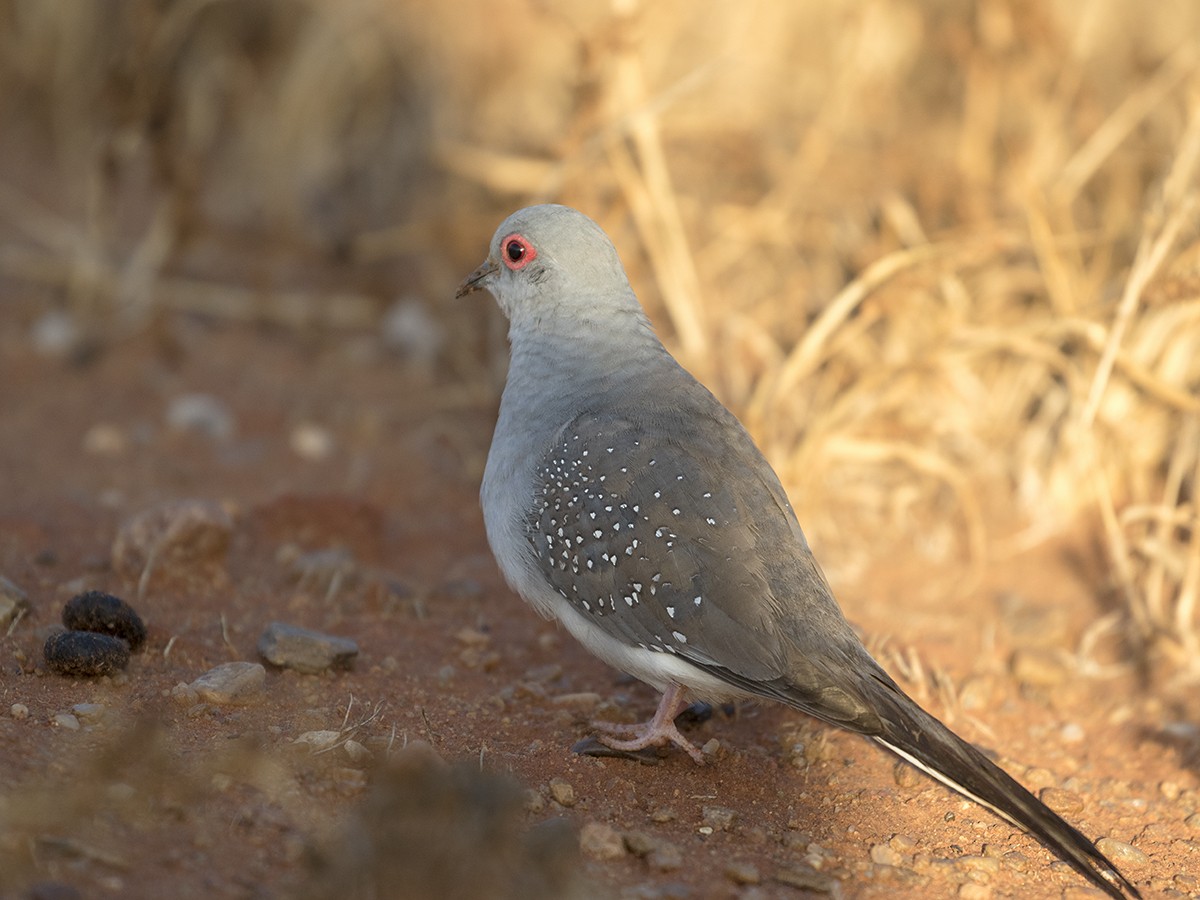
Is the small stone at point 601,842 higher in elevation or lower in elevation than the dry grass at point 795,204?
lower

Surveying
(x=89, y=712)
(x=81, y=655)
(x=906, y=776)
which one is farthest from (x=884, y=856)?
(x=81, y=655)

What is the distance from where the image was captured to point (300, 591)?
476 cm

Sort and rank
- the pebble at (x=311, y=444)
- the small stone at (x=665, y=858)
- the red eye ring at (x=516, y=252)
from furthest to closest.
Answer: the pebble at (x=311, y=444) → the red eye ring at (x=516, y=252) → the small stone at (x=665, y=858)

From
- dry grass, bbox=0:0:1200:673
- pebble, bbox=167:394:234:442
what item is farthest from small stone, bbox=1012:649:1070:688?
pebble, bbox=167:394:234:442

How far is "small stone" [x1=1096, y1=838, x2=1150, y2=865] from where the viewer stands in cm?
358

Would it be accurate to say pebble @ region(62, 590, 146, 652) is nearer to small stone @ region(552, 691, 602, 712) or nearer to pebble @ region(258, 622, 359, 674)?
pebble @ region(258, 622, 359, 674)

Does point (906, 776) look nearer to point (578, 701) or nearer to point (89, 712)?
point (578, 701)

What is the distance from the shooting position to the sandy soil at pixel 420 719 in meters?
2.70

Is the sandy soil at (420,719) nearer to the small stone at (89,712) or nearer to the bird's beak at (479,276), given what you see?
the small stone at (89,712)

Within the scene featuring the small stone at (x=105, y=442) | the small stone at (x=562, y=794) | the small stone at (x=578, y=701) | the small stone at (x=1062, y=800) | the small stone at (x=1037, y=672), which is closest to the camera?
the small stone at (x=562, y=794)

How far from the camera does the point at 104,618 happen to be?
380 centimetres

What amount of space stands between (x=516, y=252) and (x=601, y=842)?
7.46 ft

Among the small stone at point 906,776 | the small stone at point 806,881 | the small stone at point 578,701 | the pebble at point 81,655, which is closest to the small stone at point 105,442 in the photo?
the pebble at point 81,655

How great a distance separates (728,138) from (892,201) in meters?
1.17
